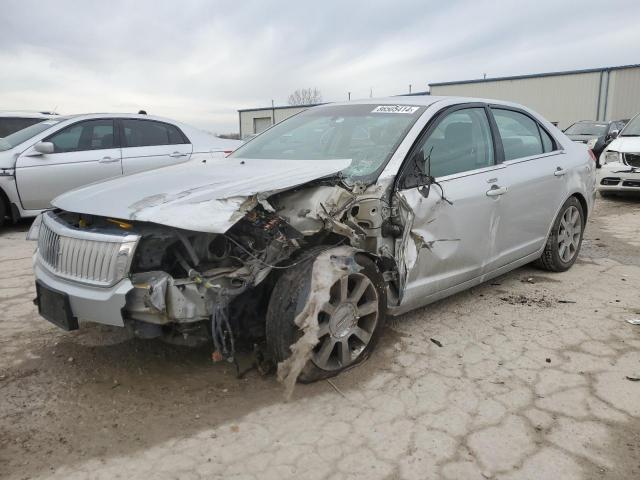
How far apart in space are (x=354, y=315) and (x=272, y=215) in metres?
0.73

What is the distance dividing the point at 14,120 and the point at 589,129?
48.8 feet

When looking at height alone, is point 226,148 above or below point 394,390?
above

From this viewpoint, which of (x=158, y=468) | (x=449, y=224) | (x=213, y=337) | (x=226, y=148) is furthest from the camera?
(x=226, y=148)

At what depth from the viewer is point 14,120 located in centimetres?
871

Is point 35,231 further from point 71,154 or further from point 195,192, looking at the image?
point 71,154

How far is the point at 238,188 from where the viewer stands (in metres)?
2.80

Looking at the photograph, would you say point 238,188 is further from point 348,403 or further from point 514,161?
point 514,161

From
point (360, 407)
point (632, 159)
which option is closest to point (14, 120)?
point (360, 407)

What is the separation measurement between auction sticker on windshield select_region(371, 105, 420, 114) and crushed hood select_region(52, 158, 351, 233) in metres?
0.77

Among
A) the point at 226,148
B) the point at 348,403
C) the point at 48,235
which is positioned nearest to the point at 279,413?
the point at 348,403

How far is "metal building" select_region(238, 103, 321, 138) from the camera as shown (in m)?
37.3

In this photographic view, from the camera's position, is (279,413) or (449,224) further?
(449,224)

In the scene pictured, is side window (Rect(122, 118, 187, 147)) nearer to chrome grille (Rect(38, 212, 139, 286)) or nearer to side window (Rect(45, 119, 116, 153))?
side window (Rect(45, 119, 116, 153))

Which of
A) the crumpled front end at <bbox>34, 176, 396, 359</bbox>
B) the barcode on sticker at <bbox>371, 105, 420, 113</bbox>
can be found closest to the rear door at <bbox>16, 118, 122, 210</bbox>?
the crumpled front end at <bbox>34, 176, 396, 359</bbox>
